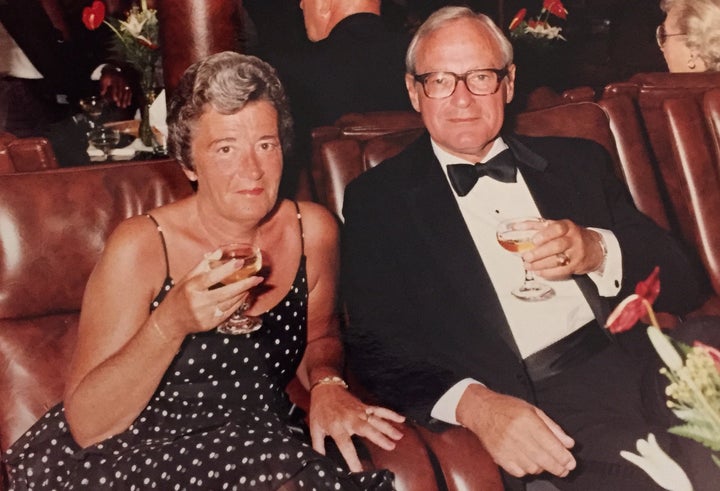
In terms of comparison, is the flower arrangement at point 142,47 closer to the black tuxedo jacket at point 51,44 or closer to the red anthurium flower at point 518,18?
the black tuxedo jacket at point 51,44

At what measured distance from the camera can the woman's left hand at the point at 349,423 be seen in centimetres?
137

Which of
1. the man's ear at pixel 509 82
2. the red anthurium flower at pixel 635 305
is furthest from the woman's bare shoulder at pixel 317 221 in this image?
the red anthurium flower at pixel 635 305

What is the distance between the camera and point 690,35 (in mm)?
2010

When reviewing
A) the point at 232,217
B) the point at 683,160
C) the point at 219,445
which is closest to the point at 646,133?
the point at 683,160

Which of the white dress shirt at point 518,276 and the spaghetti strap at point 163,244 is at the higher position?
the spaghetti strap at point 163,244

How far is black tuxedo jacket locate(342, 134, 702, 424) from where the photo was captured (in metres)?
1.58

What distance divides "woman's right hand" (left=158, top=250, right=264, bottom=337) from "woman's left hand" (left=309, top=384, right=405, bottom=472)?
0.30 metres

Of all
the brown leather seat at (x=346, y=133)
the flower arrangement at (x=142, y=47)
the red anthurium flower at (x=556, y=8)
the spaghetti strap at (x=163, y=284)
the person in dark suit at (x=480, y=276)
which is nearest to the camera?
the spaghetti strap at (x=163, y=284)

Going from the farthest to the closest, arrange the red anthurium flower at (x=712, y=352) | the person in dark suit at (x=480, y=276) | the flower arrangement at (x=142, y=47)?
the flower arrangement at (x=142, y=47)
the person in dark suit at (x=480, y=276)
the red anthurium flower at (x=712, y=352)

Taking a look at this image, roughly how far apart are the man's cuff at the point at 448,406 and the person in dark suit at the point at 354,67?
784 millimetres

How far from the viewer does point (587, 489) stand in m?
1.43

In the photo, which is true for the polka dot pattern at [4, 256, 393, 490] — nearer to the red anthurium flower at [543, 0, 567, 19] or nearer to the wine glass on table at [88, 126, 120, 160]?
the wine glass on table at [88, 126, 120, 160]

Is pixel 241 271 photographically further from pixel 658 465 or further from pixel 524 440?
pixel 658 465

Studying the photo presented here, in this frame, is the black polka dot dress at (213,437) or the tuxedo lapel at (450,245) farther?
the tuxedo lapel at (450,245)
